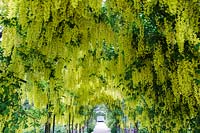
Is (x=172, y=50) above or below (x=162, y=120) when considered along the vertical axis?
above

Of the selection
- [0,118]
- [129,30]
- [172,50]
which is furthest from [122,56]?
[0,118]

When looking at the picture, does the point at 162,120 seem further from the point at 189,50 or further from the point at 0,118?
the point at 0,118

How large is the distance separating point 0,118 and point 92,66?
7.95 ft

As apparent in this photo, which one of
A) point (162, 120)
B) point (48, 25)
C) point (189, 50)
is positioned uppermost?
point (48, 25)

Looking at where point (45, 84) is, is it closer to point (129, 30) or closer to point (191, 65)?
point (129, 30)

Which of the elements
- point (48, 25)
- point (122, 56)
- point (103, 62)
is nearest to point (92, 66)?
point (103, 62)

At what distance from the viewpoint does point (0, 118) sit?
19.9ft

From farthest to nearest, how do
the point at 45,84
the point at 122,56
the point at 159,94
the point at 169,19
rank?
1. the point at 45,84
2. the point at 159,94
3. the point at 122,56
4. the point at 169,19

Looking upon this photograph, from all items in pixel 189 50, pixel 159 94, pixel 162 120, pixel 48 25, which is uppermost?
pixel 48 25

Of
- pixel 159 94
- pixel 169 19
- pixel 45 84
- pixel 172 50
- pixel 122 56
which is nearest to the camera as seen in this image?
pixel 169 19

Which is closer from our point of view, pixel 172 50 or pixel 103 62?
pixel 172 50

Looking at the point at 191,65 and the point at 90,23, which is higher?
the point at 90,23

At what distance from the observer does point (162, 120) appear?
769 centimetres

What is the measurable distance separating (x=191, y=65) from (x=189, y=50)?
10.8 inches
